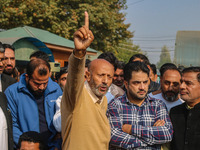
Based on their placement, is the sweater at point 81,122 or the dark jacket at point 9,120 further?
the dark jacket at point 9,120

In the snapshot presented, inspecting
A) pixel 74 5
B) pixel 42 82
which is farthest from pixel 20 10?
pixel 42 82

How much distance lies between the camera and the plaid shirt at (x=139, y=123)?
2.38 metres

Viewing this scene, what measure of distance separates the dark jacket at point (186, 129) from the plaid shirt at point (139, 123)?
22 centimetres

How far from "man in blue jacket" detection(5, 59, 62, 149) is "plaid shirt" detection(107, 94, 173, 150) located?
0.82 m

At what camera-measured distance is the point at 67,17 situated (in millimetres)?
15641

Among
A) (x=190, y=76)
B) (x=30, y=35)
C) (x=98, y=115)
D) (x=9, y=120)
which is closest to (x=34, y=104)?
(x=9, y=120)

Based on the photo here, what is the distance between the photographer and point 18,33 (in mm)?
10477

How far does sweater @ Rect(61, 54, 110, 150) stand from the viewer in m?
1.92

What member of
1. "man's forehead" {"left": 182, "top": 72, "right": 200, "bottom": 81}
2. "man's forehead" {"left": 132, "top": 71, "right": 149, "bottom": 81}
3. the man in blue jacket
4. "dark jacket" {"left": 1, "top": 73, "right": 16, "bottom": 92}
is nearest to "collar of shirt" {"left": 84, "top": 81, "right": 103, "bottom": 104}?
"man's forehead" {"left": 132, "top": 71, "right": 149, "bottom": 81}

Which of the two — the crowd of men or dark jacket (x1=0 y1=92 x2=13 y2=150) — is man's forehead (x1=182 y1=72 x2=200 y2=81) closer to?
the crowd of men

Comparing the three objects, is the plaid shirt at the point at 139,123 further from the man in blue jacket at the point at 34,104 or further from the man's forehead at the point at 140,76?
the man in blue jacket at the point at 34,104

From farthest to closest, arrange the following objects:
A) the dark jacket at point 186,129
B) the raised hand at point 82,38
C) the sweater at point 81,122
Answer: the dark jacket at point 186,129, the sweater at point 81,122, the raised hand at point 82,38

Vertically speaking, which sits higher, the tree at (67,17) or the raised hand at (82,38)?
the tree at (67,17)

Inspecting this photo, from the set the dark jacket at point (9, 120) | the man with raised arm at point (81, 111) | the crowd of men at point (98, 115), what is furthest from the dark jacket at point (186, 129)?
the dark jacket at point (9, 120)
